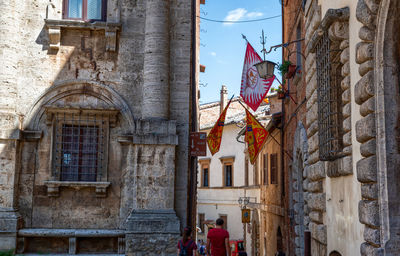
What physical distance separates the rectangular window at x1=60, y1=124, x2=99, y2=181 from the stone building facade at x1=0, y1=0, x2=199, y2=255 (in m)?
0.02

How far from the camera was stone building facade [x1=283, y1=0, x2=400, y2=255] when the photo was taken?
5203 mm

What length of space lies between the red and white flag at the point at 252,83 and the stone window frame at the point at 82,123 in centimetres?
332

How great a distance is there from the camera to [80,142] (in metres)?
12.0

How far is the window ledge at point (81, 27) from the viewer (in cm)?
1205

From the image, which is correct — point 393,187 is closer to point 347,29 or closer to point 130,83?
point 347,29

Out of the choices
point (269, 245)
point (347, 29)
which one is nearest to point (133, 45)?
point (347, 29)

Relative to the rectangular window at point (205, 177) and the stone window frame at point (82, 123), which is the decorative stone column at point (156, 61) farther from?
the rectangular window at point (205, 177)

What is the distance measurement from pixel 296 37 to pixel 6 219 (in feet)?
26.0

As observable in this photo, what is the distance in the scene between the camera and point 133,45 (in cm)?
1242

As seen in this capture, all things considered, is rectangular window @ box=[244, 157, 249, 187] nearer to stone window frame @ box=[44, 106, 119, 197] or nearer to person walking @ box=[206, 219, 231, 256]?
stone window frame @ box=[44, 106, 119, 197]

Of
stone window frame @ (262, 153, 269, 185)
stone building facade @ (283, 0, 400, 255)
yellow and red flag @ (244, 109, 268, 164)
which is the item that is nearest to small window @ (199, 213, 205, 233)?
stone window frame @ (262, 153, 269, 185)

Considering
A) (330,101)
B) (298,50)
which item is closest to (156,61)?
(298,50)

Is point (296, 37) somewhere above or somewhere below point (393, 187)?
above

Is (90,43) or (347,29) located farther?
(90,43)
